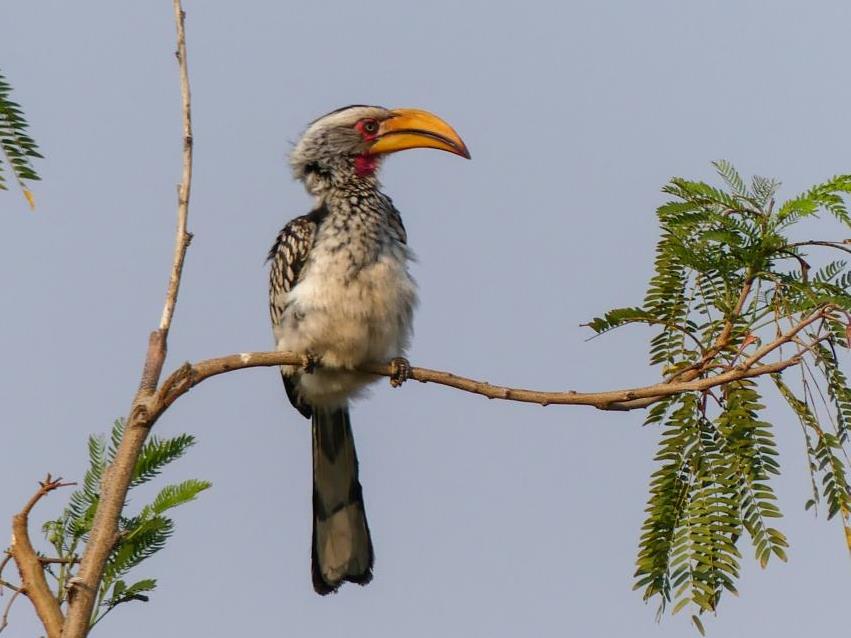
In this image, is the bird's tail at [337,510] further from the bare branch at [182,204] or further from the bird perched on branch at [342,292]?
the bare branch at [182,204]

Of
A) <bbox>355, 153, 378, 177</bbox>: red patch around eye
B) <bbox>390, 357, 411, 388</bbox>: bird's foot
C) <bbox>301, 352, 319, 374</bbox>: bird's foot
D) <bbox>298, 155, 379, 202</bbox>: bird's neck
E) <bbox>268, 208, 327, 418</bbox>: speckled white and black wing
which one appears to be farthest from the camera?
<bbox>355, 153, 378, 177</bbox>: red patch around eye

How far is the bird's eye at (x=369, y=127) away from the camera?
5125 millimetres

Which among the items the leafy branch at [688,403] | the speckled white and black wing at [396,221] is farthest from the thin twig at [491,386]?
the speckled white and black wing at [396,221]

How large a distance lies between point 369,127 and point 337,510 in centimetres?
163

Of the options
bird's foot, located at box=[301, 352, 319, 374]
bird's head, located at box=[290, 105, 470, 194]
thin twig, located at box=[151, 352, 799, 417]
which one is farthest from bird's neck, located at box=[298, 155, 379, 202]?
thin twig, located at box=[151, 352, 799, 417]

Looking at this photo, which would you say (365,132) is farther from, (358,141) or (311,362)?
(311,362)

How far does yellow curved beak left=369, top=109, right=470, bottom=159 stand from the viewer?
4973 mm

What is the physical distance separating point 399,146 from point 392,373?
1.10m

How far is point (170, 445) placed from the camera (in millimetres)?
3068

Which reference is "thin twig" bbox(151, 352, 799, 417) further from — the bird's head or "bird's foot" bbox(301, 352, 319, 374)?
the bird's head

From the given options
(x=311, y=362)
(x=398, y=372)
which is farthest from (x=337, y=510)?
(x=398, y=372)

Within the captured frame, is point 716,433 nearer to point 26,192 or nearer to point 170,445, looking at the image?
point 170,445

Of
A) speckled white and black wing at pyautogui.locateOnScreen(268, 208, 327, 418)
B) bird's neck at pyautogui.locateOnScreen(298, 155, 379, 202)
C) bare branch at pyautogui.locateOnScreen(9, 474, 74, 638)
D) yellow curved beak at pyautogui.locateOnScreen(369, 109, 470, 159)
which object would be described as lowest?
bare branch at pyautogui.locateOnScreen(9, 474, 74, 638)

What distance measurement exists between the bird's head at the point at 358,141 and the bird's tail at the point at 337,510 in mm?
1013
